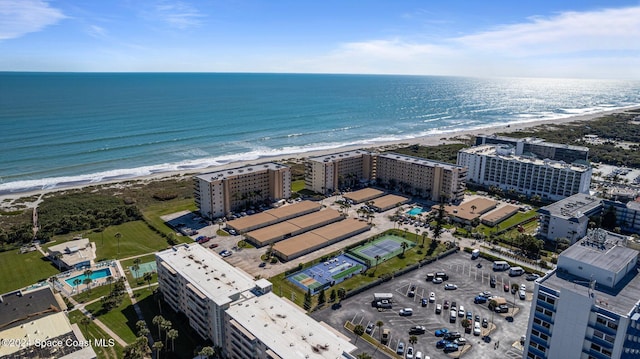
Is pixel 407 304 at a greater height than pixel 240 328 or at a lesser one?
lesser

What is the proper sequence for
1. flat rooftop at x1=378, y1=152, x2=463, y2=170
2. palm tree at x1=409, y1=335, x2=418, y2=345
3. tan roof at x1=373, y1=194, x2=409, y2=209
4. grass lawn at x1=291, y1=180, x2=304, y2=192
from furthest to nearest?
grass lawn at x1=291, y1=180, x2=304, y2=192
flat rooftop at x1=378, y1=152, x2=463, y2=170
tan roof at x1=373, y1=194, x2=409, y2=209
palm tree at x1=409, y1=335, x2=418, y2=345

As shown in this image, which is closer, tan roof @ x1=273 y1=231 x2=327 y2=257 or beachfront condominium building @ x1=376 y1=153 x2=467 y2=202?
tan roof @ x1=273 y1=231 x2=327 y2=257

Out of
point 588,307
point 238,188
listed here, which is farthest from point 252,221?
point 588,307

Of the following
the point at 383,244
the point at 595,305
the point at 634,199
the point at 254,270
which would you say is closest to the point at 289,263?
the point at 254,270

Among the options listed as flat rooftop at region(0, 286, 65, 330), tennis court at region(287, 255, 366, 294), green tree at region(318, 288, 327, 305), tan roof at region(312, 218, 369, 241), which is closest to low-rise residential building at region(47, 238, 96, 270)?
flat rooftop at region(0, 286, 65, 330)

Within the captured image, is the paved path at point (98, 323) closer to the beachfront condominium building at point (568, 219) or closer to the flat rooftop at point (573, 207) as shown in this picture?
the beachfront condominium building at point (568, 219)

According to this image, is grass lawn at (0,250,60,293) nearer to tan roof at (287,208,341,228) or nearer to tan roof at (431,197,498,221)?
tan roof at (287,208,341,228)

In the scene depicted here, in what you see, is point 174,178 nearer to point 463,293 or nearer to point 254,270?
point 254,270
